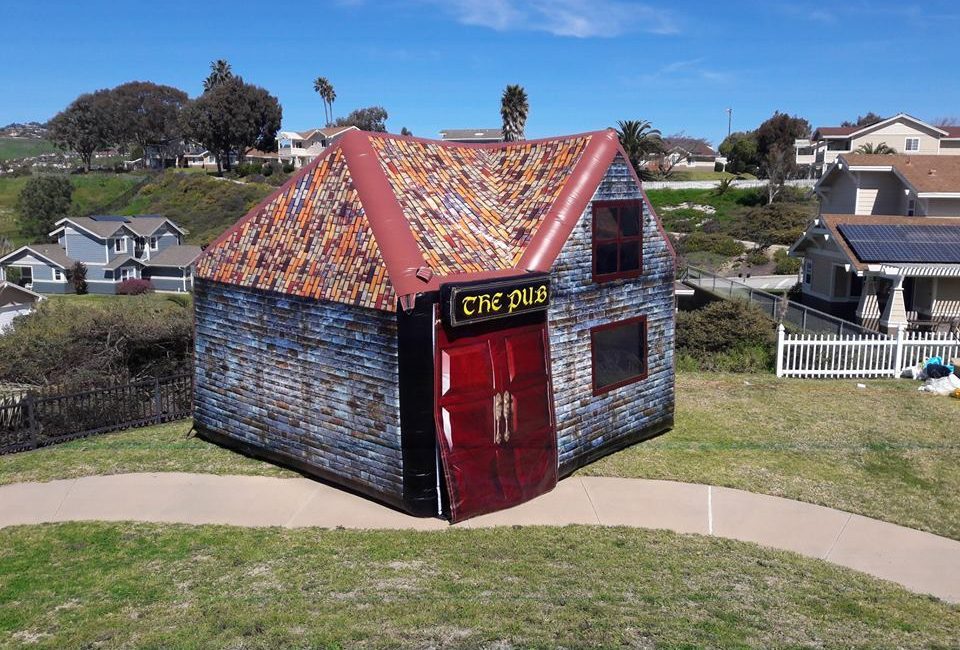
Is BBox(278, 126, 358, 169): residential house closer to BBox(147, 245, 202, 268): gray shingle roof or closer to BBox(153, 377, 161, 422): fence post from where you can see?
BBox(147, 245, 202, 268): gray shingle roof

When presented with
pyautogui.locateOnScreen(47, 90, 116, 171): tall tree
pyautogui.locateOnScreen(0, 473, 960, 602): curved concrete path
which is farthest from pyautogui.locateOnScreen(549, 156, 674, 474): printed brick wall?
pyautogui.locateOnScreen(47, 90, 116, 171): tall tree

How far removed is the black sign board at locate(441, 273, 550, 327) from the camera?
942 centimetres

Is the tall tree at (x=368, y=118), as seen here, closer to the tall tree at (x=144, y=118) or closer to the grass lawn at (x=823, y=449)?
the tall tree at (x=144, y=118)

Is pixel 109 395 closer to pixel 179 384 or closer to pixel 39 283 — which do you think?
pixel 179 384

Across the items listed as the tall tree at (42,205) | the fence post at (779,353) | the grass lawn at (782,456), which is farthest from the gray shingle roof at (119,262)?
the fence post at (779,353)

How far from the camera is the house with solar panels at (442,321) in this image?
32.3 feet

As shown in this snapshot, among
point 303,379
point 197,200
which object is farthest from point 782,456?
point 197,200

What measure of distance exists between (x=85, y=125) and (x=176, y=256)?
63.8m

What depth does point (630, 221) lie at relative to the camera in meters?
12.6

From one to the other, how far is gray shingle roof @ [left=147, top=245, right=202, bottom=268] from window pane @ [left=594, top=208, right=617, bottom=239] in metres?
51.6

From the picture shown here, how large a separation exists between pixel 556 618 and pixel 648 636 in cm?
84

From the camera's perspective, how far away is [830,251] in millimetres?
27484

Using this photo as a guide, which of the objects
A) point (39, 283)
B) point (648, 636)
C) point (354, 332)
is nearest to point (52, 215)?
point (39, 283)

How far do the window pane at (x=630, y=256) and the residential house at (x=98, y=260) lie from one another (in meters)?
50.1
